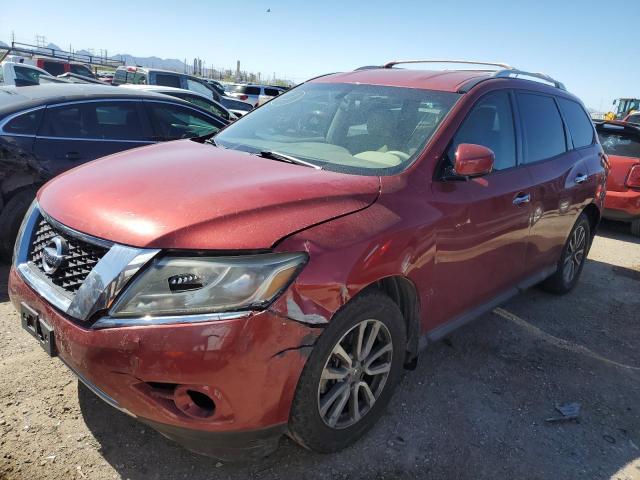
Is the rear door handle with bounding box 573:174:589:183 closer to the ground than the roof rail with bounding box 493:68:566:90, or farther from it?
closer to the ground

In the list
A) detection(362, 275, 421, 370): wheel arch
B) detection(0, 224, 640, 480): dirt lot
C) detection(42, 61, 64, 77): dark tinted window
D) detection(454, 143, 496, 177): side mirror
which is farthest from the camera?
detection(42, 61, 64, 77): dark tinted window

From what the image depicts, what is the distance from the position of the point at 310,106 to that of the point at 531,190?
5.34ft

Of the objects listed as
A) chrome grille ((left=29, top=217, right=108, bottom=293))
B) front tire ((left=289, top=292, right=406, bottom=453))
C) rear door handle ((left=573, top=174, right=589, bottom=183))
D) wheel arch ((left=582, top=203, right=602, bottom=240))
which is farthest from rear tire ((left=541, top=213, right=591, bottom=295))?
chrome grille ((left=29, top=217, right=108, bottom=293))

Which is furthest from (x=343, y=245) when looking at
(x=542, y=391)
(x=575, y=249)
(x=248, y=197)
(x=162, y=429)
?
(x=575, y=249)

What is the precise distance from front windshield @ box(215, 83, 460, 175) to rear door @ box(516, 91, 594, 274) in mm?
1020

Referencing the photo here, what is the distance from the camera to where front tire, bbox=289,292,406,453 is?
2203mm

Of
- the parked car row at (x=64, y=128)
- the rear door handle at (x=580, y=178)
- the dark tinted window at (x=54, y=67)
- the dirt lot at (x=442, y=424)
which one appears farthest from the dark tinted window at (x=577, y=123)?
the dark tinted window at (x=54, y=67)

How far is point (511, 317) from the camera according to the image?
14.7ft

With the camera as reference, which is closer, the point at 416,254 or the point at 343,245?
the point at 343,245

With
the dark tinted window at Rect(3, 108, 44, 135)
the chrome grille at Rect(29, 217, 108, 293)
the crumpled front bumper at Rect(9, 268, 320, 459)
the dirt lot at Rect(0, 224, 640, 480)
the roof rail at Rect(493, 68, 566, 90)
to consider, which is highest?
the roof rail at Rect(493, 68, 566, 90)

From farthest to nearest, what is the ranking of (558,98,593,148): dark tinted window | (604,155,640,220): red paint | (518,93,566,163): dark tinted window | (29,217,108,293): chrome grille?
1. (604,155,640,220): red paint
2. (558,98,593,148): dark tinted window
3. (518,93,566,163): dark tinted window
4. (29,217,108,293): chrome grille

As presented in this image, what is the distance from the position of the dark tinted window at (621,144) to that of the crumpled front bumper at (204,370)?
7.36m

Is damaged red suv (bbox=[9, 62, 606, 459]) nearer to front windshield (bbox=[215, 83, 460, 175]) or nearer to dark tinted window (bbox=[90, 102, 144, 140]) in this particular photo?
front windshield (bbox=[215, 83, 460, 175])

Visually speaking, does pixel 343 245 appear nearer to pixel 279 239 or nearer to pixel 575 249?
pixel 279 239
